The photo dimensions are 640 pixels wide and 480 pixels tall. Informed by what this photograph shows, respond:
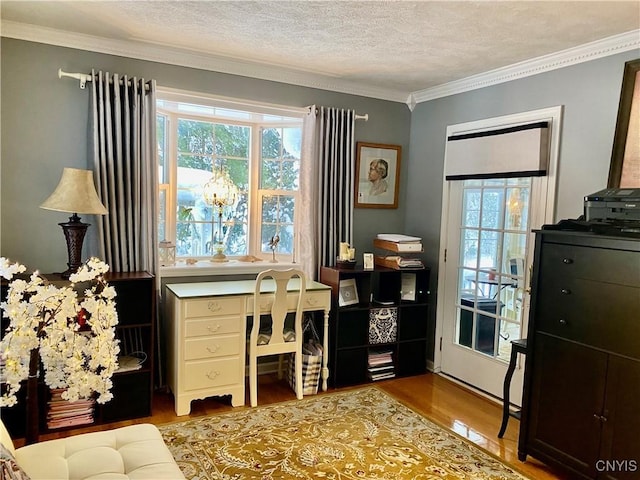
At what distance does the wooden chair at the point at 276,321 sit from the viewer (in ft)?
11.3

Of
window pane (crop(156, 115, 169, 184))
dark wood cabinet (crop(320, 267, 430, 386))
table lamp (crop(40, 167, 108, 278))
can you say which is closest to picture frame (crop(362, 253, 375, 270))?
dark wood cabinet (crop(320, 267, 430, 386))

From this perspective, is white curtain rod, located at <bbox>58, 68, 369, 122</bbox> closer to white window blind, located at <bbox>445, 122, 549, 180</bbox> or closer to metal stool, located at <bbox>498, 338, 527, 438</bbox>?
white window blind, located at <bbox>445, 122, 549, 180</bbox>

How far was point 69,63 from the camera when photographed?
3246 mm

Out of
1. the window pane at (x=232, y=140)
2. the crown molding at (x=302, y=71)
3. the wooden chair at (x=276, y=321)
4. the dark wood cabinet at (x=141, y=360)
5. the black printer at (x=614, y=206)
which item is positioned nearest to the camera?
the black printer at (x=614, y=206)

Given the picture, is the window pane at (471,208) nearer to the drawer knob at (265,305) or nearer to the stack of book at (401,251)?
the stack of book at (401,251)

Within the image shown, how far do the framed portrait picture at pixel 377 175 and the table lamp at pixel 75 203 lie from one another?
7.14 ft

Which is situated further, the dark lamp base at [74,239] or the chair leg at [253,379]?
the chair leg at [253,379]

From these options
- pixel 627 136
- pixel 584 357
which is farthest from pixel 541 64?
pixel 584 357

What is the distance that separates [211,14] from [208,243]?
6.48ft

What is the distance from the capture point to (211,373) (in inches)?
133

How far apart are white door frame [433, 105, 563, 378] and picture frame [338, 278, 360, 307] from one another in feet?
2.70

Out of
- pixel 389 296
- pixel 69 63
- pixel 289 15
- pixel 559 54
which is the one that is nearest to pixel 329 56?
pixel 289 15

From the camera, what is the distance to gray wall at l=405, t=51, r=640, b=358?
9.78ft

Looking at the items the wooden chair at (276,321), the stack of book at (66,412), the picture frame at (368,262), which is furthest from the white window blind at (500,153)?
the stack of book at (66,412)
